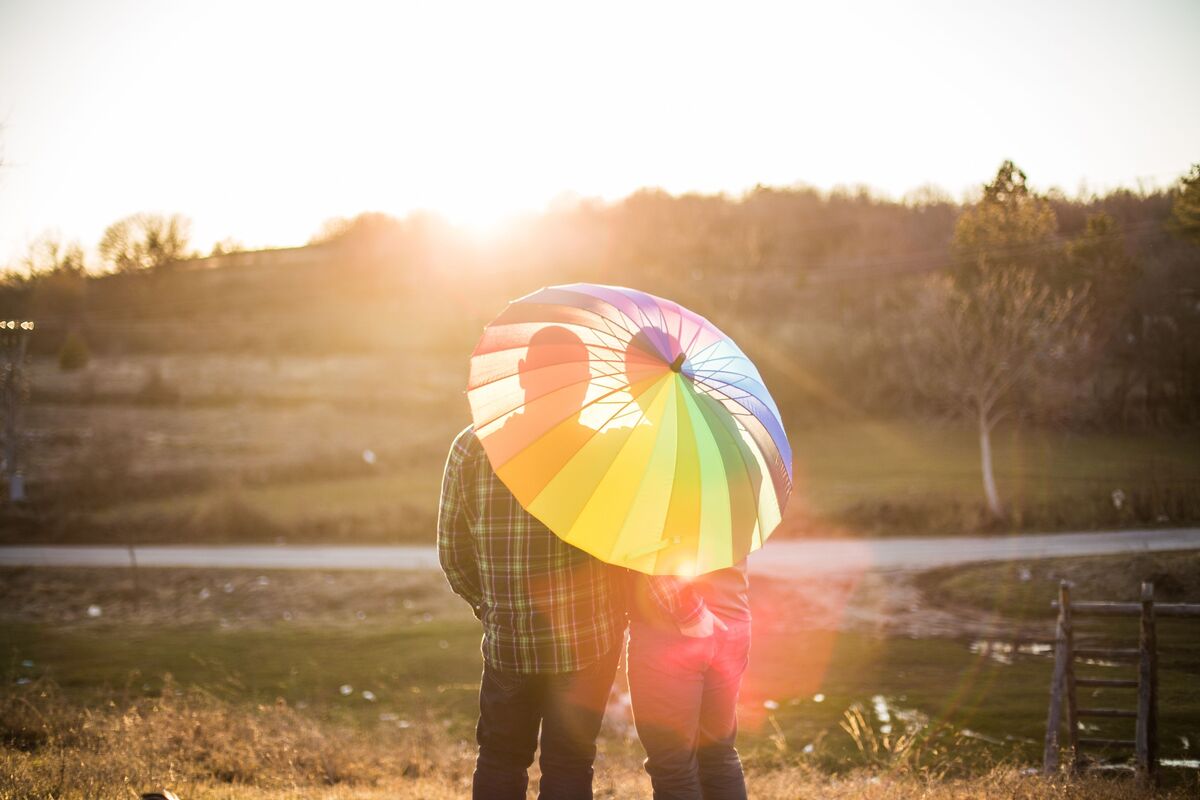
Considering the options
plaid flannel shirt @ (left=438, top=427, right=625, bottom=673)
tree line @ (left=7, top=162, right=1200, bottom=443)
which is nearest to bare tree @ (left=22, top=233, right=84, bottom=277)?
tree line @ (left=7, top=162, right=1200, bottom=443)

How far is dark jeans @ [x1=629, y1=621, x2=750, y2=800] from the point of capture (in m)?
3.38

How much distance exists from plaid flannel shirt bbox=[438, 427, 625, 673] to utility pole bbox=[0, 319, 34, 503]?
87.8ft

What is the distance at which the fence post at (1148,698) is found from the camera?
7.05m

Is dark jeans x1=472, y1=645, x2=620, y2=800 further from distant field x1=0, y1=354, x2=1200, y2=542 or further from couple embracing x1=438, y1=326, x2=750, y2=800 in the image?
distant field x1=0, y1=354, x2=1200, y2=542

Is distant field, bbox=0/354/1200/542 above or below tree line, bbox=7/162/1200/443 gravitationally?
below

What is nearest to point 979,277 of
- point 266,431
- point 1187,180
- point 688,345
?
point 1187,180

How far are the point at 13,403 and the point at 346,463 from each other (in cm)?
1120

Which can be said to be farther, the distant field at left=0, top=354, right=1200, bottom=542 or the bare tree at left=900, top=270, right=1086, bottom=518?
the distant field at left=0, top=354, right=1200, bottom=542

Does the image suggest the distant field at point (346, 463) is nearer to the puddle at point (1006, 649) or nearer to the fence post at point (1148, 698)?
the puddle at point (1006, 649)

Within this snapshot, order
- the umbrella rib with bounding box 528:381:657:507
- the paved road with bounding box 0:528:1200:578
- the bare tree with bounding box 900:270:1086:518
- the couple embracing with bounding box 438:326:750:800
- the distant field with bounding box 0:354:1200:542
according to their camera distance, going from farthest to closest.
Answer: the distant field with bounding box 0:354:1200:542
the bare tree with bounding box 900:270:1086:518
the paved road with bounding box 0:528:1200:578
the couple embracing with bounding box 438:326:750:800
the umbrella rib with bounding box 528:381:657:507

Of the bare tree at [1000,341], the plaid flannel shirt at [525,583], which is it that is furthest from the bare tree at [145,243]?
the plaid flannel shirt at [525,583]

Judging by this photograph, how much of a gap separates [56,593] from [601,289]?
64.7ft

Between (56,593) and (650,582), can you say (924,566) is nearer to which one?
(650,582)

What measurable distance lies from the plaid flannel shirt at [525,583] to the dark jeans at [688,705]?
0.73 feet
